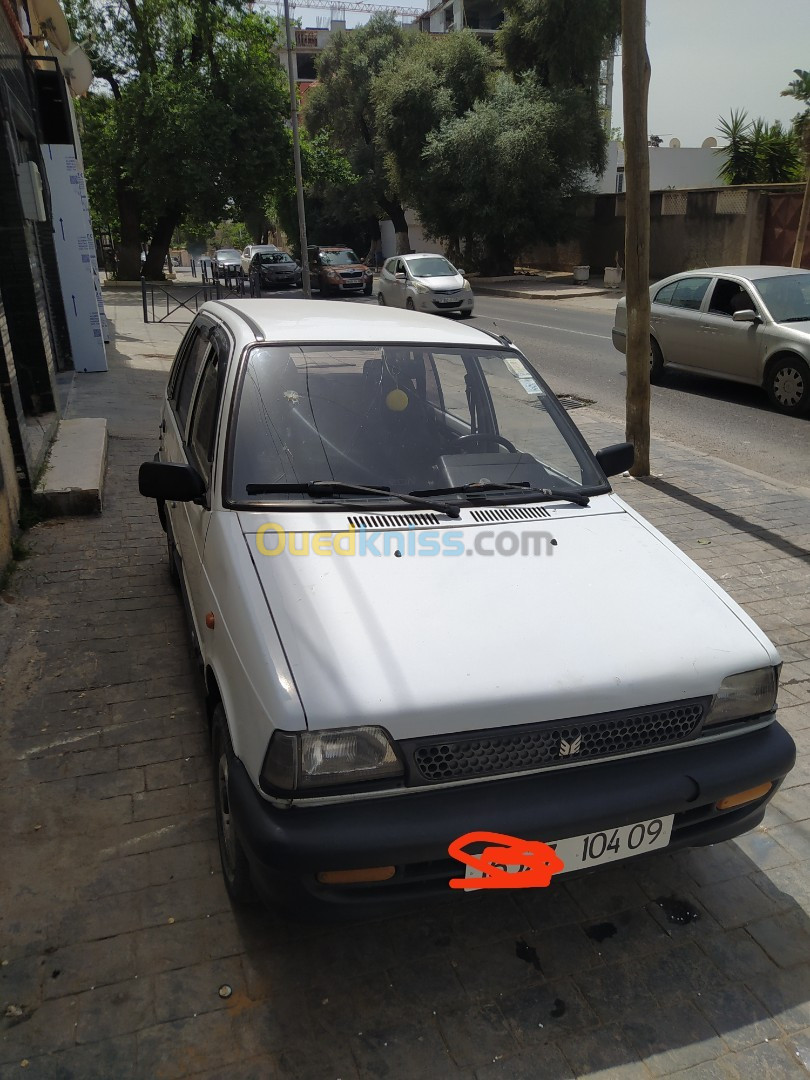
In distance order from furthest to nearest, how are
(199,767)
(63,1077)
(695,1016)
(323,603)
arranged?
(199,767) → (323,603) → (695,1016) → (63,1077)

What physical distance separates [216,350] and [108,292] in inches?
1118

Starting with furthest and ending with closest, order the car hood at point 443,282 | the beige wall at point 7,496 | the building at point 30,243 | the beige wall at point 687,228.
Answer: the beige wall at point 687,228 < the car hood at point 443,282 < the building at point 30,243 < the beige wall at point 7,496

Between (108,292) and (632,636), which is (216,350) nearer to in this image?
(632,636)

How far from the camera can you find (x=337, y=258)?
3038 cm

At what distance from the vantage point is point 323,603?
2697 mm

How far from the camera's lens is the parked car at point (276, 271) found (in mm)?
31844

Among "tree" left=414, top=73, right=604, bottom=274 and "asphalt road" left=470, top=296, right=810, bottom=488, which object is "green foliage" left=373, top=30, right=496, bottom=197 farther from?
"asphalt road" left=470, top=296, right=810, bottom=488

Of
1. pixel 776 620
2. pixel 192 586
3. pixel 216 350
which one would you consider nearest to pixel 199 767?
pixel 192 586

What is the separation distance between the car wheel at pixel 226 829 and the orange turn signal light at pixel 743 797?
1482mm

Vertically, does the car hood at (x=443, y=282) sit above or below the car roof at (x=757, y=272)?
below

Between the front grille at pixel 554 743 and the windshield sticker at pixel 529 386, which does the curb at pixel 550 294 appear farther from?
the front grille at pixel 554 743

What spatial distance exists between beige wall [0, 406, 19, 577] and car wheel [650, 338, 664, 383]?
856 centimetres

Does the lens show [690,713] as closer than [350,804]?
No

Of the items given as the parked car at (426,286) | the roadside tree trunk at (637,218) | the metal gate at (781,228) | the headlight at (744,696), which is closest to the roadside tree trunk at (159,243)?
the parked car at (426,286)
